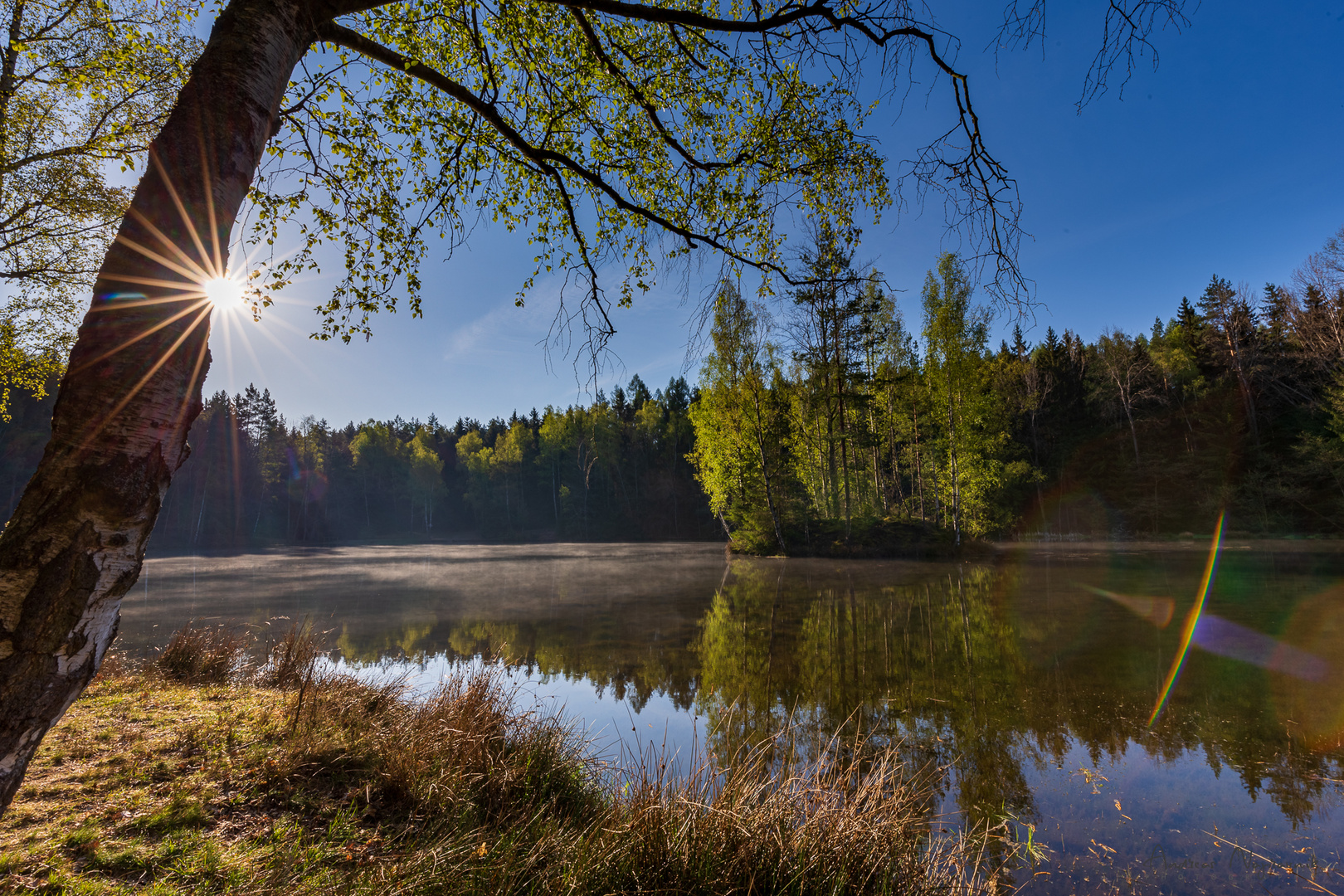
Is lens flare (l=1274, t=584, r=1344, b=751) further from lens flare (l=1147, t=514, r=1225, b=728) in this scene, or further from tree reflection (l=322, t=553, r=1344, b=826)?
lens flare (l=1147, t=514, r=1225, b=728)

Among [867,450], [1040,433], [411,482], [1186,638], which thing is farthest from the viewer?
[411,482]

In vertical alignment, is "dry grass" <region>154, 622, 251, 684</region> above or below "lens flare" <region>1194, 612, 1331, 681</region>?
above

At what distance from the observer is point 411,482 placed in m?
64.9

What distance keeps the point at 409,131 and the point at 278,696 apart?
564cm

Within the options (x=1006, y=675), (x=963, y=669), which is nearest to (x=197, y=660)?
(x=963, y=669)

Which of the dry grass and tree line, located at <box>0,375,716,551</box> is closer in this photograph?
the dry grass

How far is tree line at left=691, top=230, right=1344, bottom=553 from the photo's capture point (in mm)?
23531

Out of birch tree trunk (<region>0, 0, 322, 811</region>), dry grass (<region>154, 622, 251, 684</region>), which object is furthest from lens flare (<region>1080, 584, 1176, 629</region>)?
dry grass (<region>154, 622, 251, 684</region>)

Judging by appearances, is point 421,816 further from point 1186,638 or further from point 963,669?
point 1186,638

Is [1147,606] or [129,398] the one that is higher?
[129,398]

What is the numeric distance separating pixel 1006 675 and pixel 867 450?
2269cm

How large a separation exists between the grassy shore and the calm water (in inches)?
34.1

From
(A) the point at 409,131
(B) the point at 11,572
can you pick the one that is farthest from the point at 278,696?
(A) the point at 409,131

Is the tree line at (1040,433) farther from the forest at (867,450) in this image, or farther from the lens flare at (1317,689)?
the lens flare at (1317,689)
